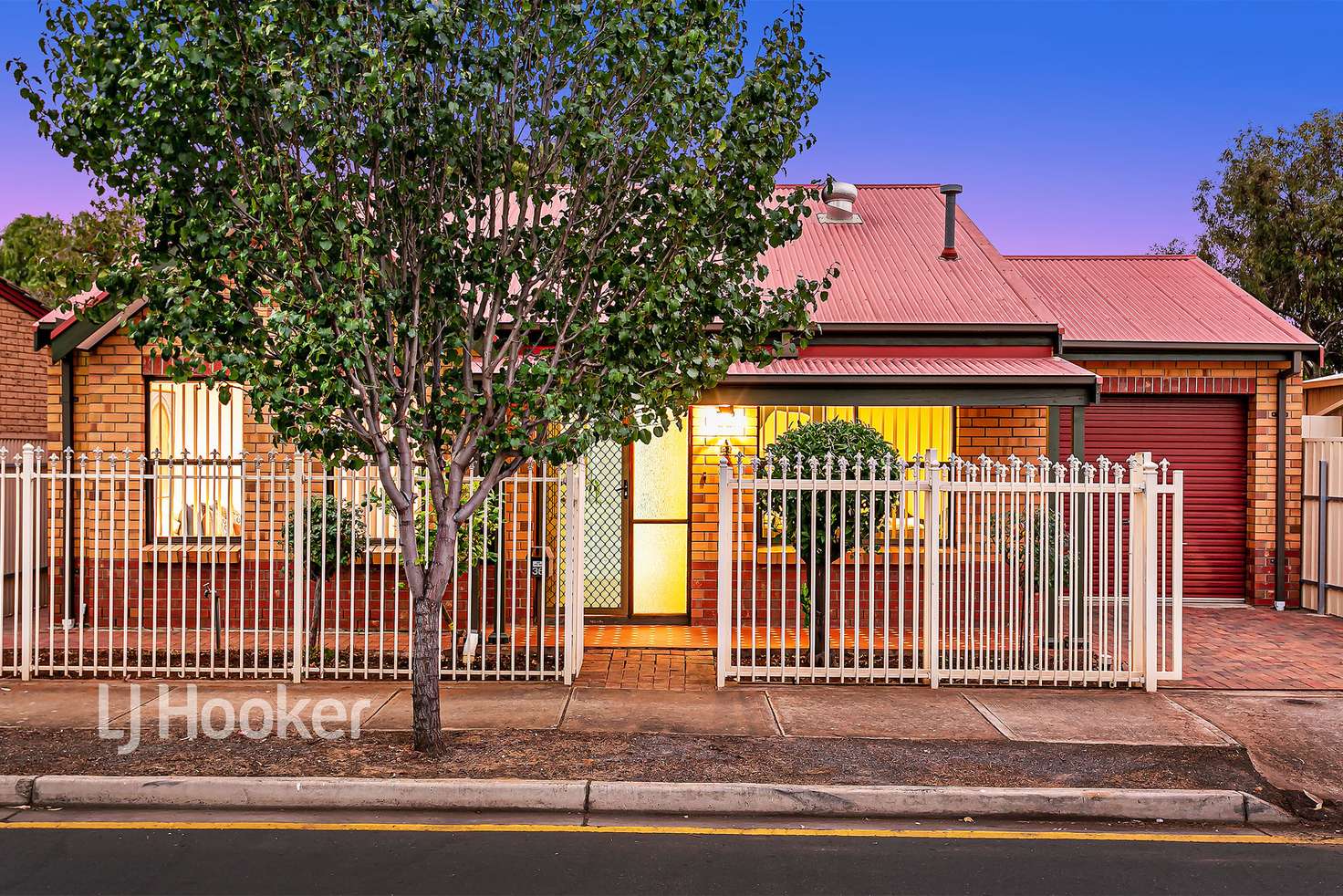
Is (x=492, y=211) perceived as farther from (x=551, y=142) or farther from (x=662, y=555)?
(x=662, y=555)

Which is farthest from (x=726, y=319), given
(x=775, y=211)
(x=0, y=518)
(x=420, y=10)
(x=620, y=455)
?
(x=0, y=518)

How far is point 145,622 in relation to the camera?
11945 mm

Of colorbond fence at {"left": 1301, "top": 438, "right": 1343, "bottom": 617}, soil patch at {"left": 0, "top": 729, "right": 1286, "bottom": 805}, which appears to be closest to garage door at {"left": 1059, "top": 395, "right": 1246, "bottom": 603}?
colorbond fence at {"left": 1301, "top": 438, "right": 1343, "bottom": 617}

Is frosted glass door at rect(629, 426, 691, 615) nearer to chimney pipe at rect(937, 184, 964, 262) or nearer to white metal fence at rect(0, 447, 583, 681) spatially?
white metal fence at rect(0, 447, 583, 681)

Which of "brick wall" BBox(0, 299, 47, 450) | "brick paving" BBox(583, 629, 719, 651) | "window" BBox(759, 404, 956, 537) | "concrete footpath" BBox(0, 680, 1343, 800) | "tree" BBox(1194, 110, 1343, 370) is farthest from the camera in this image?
"tree" BBox(1194, 110, 1343, 370)

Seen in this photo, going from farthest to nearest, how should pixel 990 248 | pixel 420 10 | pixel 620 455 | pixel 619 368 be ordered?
pixel 990 248 < pixel 620 455 < pixel 619 368 < pixel 420 10

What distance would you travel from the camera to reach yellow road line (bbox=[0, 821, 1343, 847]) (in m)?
5.97

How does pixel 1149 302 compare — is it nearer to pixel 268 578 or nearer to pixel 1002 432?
pixel 1002 432

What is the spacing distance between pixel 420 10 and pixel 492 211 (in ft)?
4.71

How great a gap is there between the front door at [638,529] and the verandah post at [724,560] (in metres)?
3.51

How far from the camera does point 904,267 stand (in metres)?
14.2

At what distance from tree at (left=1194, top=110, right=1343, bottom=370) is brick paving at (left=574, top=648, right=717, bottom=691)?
66.7ft

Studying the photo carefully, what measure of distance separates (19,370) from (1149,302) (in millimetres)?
16686

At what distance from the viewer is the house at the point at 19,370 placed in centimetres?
1667
